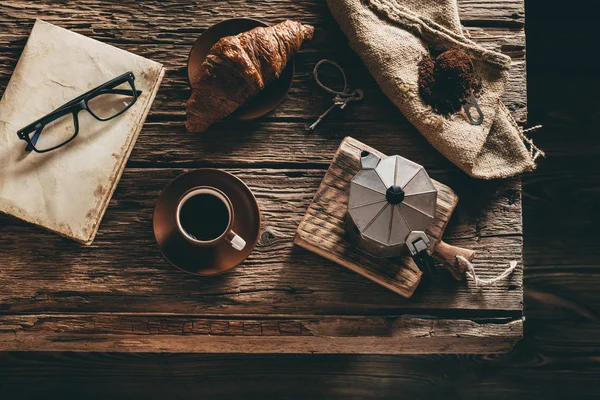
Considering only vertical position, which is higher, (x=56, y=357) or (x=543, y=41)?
(x=543, y=41)

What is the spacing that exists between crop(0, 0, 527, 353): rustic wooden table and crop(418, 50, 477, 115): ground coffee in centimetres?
9

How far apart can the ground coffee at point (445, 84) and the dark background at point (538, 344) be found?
0.74 meters

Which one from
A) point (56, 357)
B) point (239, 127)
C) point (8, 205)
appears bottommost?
point (56, 357)

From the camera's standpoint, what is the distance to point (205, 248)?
1.12 m

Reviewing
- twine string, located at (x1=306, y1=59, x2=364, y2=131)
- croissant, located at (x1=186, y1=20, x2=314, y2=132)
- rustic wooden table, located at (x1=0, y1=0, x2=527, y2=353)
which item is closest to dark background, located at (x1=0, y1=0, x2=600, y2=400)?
rustic wooden table, located at (x1=0, y1=0, x2=527, y2=353)

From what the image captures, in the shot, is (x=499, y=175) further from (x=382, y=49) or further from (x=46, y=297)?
(x=46, y=297)

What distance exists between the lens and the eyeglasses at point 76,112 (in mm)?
1110

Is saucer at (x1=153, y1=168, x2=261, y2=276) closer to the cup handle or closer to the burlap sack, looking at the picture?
the cup handle

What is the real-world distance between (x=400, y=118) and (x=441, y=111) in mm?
97

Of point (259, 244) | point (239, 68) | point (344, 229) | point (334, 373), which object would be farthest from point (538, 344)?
point (239, 68)

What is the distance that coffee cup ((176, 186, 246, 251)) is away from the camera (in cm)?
107

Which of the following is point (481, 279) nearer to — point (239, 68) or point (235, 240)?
point (235, 240)

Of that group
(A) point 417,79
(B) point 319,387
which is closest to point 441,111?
(A) point 417,79

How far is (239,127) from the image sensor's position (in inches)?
46.8
